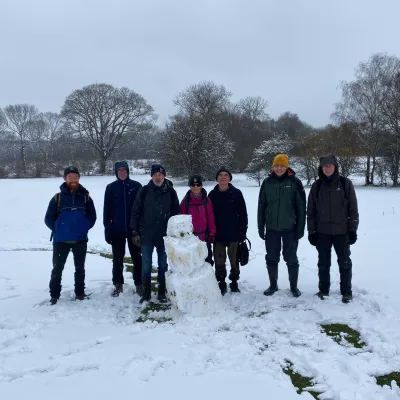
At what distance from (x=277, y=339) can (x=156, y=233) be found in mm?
2189

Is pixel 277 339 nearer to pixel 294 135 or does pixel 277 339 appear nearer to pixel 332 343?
pixel 332 343

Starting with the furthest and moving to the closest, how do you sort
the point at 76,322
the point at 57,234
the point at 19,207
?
1. the point at 19,207
2. the point at 57,234
3. the point at 76,322

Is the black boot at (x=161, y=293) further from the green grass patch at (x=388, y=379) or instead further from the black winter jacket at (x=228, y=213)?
the green grass patch at (x=388, y=379)

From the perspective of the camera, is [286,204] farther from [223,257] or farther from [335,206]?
[223,257]

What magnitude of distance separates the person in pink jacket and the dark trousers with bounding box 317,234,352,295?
5.26ft

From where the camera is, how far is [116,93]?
124 feet

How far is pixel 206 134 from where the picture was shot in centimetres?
2761

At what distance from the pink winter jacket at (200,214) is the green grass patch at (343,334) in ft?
6.56

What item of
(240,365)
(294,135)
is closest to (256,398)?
(240,365)

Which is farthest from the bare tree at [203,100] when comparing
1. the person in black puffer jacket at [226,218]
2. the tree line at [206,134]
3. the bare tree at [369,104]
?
the person in black puffer jacket at [226,218]

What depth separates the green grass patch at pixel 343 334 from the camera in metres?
3.73

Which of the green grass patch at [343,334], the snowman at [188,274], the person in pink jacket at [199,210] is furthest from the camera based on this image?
the person in pink jacket at [199,210]

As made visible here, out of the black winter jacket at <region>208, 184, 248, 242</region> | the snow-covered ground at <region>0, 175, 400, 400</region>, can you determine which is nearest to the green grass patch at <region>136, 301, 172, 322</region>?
the snow-covered ground at <region>0, 175, 400, 400</region>

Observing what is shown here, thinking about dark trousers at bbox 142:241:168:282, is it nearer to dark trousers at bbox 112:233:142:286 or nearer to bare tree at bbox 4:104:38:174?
dark trousers at bbox 112:233:142:286
